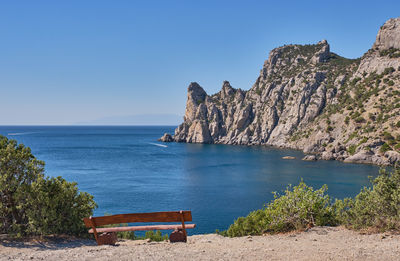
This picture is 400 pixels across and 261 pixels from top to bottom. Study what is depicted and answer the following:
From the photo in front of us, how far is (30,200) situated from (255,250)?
32.2ft

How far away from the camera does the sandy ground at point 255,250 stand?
8.92 m

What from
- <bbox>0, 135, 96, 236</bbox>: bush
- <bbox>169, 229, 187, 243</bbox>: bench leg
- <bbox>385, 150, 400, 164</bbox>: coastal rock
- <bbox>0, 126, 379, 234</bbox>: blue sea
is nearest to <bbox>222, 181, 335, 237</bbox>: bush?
<bbox>169, 229, 187, 243</bbox>: bench leg

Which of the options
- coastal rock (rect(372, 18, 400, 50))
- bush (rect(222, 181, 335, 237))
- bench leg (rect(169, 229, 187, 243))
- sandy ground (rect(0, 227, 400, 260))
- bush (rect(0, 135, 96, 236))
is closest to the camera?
sandy ground (rect(0, 227, 400, 260))

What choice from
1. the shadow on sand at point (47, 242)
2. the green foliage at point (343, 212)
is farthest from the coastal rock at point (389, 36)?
the shadow on sand at point (47, 242)

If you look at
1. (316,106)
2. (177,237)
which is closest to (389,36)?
(316,106)

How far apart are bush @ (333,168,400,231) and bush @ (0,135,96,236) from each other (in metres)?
12.0

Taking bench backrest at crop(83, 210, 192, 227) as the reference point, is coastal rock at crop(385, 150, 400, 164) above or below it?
below

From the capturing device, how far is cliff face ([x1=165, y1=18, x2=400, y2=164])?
81.7 metres

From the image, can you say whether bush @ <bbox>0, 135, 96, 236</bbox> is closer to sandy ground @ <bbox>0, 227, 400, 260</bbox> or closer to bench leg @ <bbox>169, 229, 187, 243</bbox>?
sandy ground @ <bbox>0, 227, 400, 260</bbox>

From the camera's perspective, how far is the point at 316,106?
376 feet

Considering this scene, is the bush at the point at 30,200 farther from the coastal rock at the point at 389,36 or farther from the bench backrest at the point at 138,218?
the coastal rock at the point at 389,36

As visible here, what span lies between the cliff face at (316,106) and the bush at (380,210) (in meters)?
64.1

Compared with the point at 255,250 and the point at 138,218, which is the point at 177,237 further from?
the point at 255,250

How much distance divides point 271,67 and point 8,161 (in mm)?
149475
